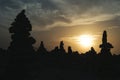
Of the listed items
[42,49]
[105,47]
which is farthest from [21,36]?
[42,49]

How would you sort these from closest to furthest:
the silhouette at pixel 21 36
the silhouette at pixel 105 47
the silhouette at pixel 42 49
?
the silhouette at pixel 21 36
the silhouette at pixel 105 47
the silhouette at pixel 42 49

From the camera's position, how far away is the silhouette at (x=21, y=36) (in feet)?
134

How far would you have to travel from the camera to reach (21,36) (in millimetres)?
41688

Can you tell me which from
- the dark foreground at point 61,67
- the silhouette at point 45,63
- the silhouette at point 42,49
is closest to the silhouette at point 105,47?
the silhouette at point 45,63

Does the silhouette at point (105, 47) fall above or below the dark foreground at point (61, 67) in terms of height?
above

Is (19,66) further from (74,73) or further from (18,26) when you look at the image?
(74,73)

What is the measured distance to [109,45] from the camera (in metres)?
61.4

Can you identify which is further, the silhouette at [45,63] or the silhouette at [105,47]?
the silhouette at [105,47]

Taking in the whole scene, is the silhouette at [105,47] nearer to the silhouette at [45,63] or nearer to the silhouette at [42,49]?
the silhouette at [45,63]

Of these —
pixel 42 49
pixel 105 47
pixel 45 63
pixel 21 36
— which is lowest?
pixel 45 63

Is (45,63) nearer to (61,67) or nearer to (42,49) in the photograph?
(61,67)

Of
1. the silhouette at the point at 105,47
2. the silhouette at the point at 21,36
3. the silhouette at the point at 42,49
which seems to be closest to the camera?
the silhouette at the point at 21,36

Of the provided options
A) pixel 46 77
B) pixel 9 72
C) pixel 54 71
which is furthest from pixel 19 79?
pixel 54 71

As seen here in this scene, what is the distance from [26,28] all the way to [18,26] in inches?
49.1
